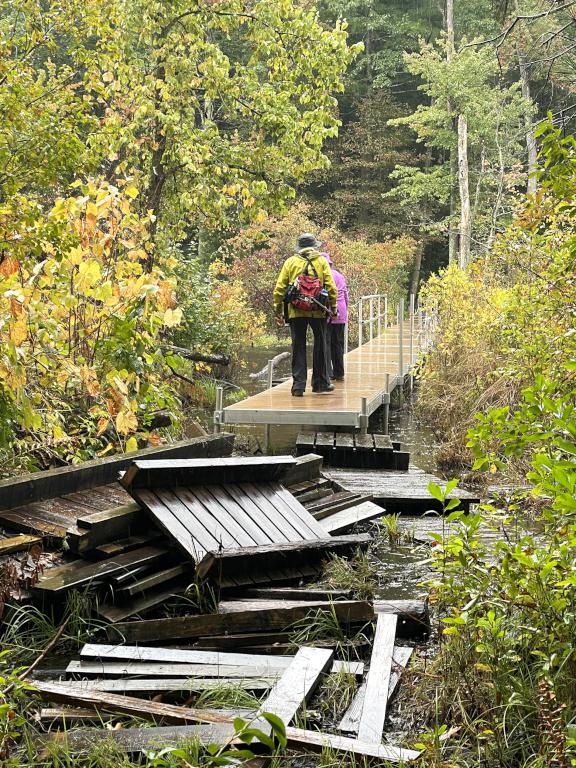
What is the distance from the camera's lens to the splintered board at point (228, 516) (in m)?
5.21

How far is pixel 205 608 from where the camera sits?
4.94 metres

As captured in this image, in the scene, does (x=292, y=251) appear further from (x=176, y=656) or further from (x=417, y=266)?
(x=176, y=656)

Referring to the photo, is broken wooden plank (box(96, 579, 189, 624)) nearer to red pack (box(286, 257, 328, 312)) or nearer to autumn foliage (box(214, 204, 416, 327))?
red pack (box(286, 257, 328, 312))

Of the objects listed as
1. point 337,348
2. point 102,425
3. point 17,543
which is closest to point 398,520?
point 102,425

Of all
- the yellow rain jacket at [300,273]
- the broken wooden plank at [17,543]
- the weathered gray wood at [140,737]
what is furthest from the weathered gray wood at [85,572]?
the yellow rain jacket at [300,273]

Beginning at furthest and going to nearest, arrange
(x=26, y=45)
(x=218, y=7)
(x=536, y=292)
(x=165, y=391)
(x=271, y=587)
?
(x=218, y=7) → (x=26, y=45) → (x=536, y=292) → (x=165, y=391) → (x=271, y=587)

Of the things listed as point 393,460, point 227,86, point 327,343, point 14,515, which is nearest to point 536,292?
point 393,460

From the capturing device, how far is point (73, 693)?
12.4ft

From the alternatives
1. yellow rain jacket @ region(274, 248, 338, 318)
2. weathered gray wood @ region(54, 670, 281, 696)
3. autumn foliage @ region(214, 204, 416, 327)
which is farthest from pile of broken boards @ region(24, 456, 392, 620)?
autumn foliage @ region(214, 204, 416, 327)

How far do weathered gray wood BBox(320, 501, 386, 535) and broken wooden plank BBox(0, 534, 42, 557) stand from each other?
2051 millimetres

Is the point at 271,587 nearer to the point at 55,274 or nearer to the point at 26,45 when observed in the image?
the point at 55,274

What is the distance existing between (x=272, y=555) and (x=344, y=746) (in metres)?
2.04

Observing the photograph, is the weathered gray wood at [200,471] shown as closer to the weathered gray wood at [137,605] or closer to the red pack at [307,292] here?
the weathered gray wood at [137,605]

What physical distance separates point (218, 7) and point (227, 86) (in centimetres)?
118
